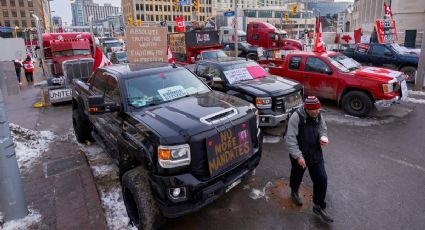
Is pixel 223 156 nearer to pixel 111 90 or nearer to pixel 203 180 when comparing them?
pixel 203 180

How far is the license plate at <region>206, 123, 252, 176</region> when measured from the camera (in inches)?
130

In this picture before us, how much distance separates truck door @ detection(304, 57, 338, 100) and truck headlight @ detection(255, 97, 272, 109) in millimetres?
3132

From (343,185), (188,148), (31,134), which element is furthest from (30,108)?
(343,185)

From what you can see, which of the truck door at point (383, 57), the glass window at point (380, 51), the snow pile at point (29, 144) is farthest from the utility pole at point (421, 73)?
the snow pile at point (29, 144)

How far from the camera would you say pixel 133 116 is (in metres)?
3.86

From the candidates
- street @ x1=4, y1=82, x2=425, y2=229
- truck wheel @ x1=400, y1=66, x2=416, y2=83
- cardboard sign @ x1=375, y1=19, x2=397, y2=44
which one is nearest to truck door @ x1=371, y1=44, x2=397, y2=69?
truck wheel @ x1=400, y1=66, x2=416, y2=83

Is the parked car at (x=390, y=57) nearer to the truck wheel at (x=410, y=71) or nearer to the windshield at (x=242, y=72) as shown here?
the truck wheel at (x=410, y=71)

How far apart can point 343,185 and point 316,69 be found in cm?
507

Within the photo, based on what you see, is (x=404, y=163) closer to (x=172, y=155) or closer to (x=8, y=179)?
(x=172, y=155)

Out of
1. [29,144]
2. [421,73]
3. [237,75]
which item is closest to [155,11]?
[421,73]

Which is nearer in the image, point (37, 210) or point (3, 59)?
point (3, 59)

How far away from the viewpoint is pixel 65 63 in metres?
11.6

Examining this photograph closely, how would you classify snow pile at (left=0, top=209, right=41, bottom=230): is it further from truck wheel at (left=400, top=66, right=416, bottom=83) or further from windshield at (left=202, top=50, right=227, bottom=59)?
truck wheel at (left=400, top=66, right=416, bottom=83)

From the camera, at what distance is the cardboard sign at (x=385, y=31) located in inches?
549
